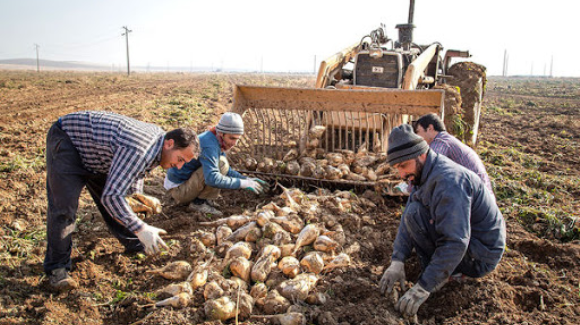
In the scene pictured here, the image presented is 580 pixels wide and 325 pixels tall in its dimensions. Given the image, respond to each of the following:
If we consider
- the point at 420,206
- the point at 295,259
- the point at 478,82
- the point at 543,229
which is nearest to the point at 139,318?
the point at 295,259

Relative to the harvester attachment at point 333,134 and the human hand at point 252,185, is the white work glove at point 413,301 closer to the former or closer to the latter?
the harvester attachment at point 333,134

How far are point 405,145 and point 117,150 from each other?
200cm

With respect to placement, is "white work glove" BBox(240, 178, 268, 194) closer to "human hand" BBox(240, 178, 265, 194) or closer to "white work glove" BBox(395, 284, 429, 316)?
"human hand" BBox(240, 178, 265, 194)

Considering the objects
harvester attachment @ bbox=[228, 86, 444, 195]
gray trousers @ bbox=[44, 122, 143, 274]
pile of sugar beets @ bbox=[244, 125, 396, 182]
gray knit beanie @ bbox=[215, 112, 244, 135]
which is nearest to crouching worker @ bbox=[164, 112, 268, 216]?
gray knit beanie @ bbox=[215, 112, 244, 135]

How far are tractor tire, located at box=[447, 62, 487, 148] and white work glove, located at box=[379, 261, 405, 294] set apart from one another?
194 inches

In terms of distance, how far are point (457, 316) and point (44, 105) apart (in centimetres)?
1410

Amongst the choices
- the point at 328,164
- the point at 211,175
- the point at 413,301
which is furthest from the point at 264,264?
the point at 328,164

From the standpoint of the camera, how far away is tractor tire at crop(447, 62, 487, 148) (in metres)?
7.67

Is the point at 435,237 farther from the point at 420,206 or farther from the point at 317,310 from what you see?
the point at 317,310

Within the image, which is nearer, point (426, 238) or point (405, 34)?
point (426, 238)

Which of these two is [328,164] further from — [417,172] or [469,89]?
[469,89]

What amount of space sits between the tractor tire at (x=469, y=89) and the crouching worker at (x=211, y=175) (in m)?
4.66

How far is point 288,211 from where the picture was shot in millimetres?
3986

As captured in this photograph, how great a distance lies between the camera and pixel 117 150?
282 cm
